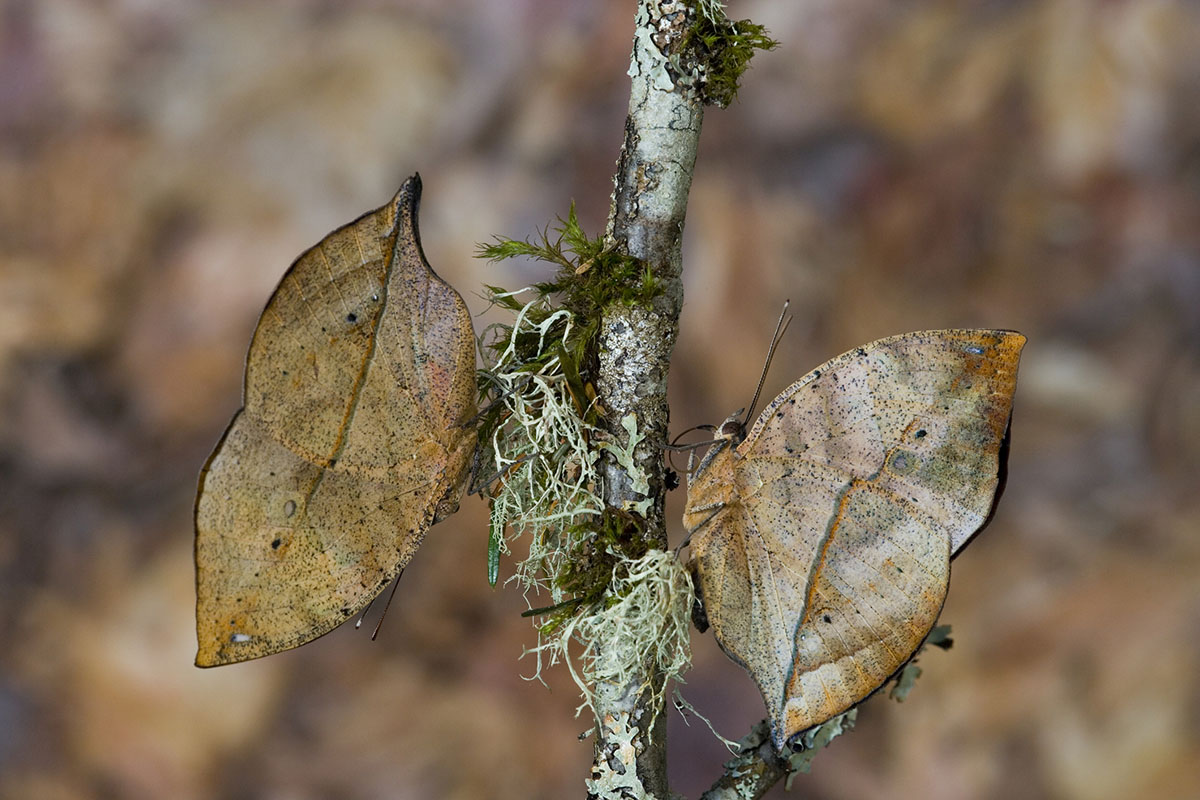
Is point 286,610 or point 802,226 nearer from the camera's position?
point 286,610

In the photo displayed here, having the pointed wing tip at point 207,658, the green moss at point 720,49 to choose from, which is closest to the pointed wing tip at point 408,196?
the green moss at point 720,49

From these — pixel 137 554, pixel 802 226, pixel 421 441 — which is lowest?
pixel 421 441

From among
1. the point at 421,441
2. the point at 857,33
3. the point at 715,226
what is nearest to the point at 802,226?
the point at 715,226

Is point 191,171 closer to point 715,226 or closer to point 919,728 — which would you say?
point 715,226

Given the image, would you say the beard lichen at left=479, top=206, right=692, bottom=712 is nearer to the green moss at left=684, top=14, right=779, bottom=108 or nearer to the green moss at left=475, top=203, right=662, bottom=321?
the green moss at left=475, top=203, right=662, bottom=321

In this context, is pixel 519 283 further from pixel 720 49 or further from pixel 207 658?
pixel 207 658

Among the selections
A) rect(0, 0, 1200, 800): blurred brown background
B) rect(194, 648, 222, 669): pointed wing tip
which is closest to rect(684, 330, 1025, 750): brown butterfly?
rect(194, 648, 222, 669): pointed wing tip

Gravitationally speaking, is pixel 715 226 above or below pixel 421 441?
above
